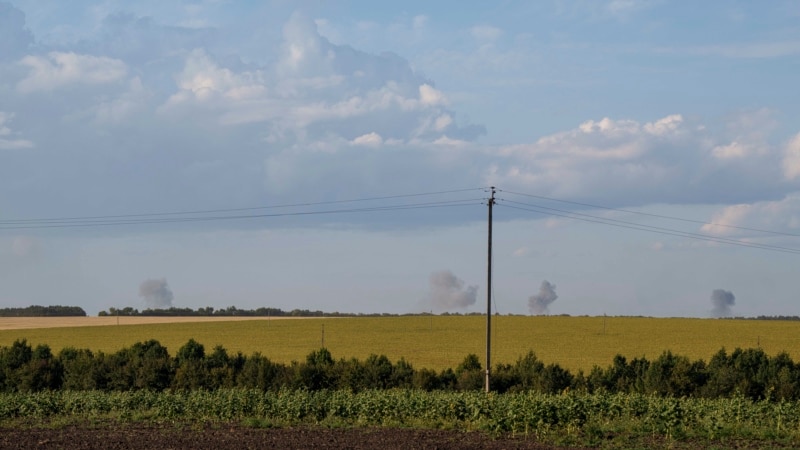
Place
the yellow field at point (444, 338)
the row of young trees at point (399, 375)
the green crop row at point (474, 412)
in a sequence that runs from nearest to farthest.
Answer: the green crop row at point (474, 412)
the row of young trees at point (399, 375)
the yellow field at point (444, 338)

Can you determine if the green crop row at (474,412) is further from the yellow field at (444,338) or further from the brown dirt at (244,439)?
the yellow field at (444,338)

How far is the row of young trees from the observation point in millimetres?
36656

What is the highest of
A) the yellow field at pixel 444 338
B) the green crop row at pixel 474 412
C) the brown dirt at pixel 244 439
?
the yellow field at pixel 444 338

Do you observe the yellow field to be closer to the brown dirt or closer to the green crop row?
the green crop row

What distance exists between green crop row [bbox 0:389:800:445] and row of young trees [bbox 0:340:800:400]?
313 inches

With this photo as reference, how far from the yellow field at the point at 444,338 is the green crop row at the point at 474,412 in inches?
905

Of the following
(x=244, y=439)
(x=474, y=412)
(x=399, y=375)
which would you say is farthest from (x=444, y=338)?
(x=244, y=439)

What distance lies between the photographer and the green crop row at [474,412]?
74.3 feet

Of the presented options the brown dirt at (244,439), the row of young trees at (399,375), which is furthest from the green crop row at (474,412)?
the row of young trees at (399,375)

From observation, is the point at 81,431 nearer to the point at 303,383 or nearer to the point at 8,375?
the point at 303,383

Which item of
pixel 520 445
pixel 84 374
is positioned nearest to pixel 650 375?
pixel 520 445

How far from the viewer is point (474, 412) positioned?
2514 centimetres

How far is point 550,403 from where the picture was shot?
23.9 meters

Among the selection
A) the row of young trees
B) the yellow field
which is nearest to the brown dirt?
the row of young trees
